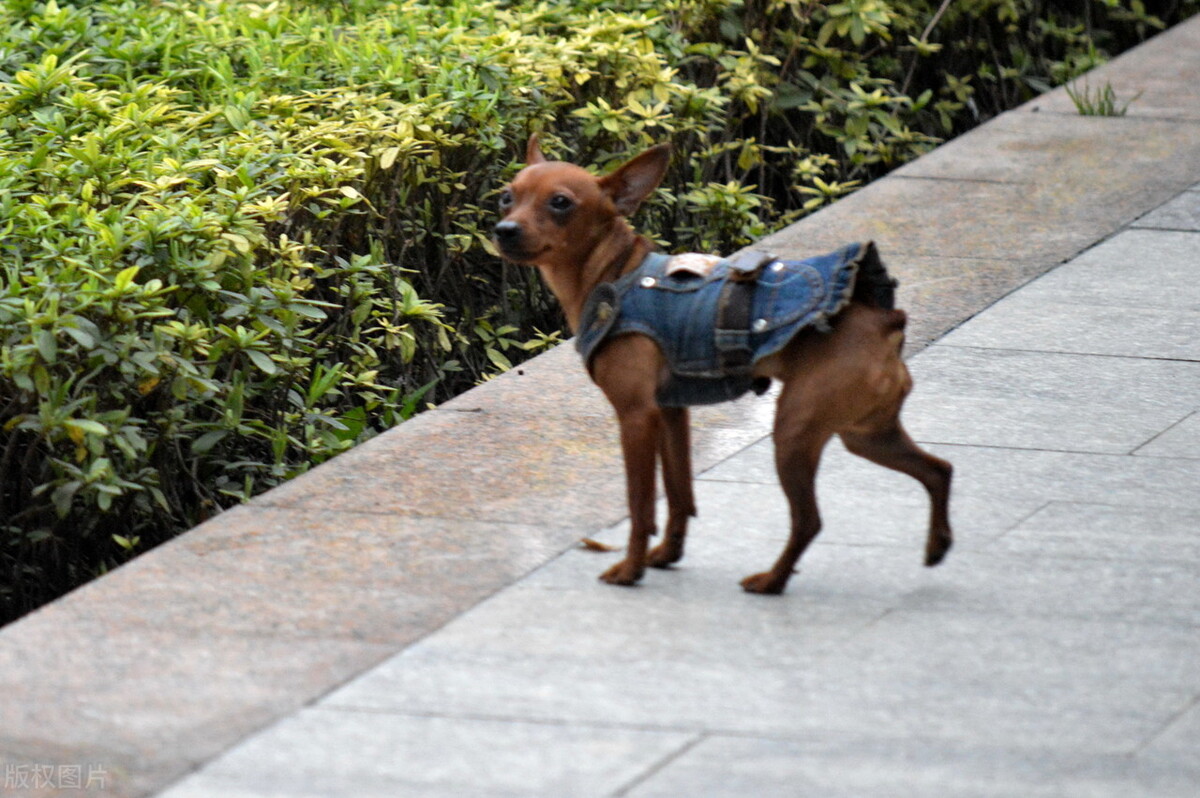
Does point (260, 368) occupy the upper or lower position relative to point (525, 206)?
lower

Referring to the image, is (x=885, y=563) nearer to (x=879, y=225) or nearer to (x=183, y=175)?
(x=183, y=175)

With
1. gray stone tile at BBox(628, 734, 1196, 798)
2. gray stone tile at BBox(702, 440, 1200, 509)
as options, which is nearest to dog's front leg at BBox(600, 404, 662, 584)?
gray stone tile at BBox(628, 734, 1196, 798)

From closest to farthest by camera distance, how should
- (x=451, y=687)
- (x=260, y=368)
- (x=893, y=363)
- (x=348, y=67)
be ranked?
(x=451, y=687), (x=893, y=363), (x=260, y=368), (x=348, y=67)

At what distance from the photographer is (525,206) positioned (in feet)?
14.7

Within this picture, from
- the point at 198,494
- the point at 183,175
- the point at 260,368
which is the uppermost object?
the point at 183,175

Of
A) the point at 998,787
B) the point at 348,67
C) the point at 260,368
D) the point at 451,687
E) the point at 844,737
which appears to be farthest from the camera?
the point at 348,67

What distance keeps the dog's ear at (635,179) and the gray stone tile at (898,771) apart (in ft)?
4.95

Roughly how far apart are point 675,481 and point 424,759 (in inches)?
47.6

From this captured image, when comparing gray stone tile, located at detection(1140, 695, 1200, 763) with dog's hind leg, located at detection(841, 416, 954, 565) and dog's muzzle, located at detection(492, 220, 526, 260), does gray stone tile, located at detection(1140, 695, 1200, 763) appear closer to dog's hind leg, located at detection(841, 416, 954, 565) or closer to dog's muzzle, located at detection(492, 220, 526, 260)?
dog's hind leg, located at detection(841, 416, 954, 565)

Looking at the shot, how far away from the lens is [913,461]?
4.56 meters

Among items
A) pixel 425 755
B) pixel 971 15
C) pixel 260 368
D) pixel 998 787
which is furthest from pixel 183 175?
pixel 971 15

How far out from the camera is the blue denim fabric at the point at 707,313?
4340 mm

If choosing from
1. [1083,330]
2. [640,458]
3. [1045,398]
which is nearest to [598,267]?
[640,458]

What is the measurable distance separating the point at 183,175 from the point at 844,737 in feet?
10.9
